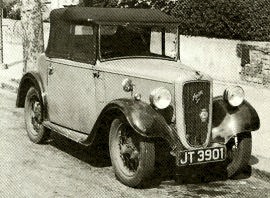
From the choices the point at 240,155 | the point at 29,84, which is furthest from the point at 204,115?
the point at 29,84

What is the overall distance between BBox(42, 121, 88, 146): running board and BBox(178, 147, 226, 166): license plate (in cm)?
147

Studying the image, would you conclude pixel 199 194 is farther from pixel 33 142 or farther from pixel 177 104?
pixel 33 142

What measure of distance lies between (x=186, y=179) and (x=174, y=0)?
1125 cm

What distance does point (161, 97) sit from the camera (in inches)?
252

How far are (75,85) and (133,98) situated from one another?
1176 millimetres

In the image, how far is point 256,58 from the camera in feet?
45.0

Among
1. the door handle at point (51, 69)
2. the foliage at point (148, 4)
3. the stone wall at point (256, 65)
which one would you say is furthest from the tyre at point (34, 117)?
the foliage at point (148, 4)

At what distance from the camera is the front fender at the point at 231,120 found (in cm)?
688

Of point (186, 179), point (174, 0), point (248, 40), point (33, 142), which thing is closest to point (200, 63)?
point (248, 40)

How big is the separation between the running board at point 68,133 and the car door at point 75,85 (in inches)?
2.8

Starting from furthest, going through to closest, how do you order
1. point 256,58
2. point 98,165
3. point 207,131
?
point 256,58 < point 98,165 < point 207,131

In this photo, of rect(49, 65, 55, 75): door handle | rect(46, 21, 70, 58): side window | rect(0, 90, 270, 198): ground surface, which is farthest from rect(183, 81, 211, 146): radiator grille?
rect(49, 65, 55, 75): door handle

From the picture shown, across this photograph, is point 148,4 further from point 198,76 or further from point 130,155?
point 130,155

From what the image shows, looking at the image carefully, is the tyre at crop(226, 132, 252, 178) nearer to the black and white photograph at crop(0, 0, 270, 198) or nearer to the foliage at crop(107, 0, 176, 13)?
the black and white photograph at crop(0, 0, 270, 198)
